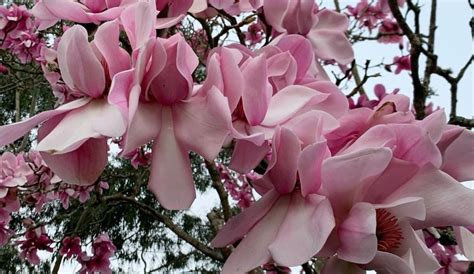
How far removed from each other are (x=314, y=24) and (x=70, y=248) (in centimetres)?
150

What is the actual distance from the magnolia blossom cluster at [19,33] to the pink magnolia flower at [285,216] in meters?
1.52

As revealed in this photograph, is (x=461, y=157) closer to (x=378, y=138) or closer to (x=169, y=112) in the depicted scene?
(x=378, y=138)

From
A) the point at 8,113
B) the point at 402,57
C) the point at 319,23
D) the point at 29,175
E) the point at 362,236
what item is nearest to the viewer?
the point at 362,236

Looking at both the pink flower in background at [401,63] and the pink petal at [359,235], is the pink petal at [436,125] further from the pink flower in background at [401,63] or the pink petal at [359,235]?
the pink flower in background at [401,63]

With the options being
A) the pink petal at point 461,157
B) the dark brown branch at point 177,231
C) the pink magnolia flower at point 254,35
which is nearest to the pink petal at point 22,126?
the pink petal at point 461,157

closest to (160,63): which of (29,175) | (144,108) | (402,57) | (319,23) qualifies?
(144,108)

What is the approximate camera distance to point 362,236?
0.86 feet

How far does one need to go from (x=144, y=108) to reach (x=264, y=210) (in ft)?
0.29

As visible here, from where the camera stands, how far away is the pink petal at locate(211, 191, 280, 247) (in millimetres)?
304

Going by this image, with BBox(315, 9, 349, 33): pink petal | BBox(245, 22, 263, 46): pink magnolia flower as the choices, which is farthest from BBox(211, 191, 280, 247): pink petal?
BBox(245, 22, 263, 46): pink magnolia flower

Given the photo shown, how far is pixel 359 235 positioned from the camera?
0.86 feet

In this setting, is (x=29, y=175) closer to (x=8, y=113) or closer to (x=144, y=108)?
(x=144, y=108)

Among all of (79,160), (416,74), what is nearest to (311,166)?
(79,160)

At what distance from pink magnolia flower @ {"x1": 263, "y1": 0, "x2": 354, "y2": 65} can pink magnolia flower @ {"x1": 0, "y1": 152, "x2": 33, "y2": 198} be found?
0.98 metres
